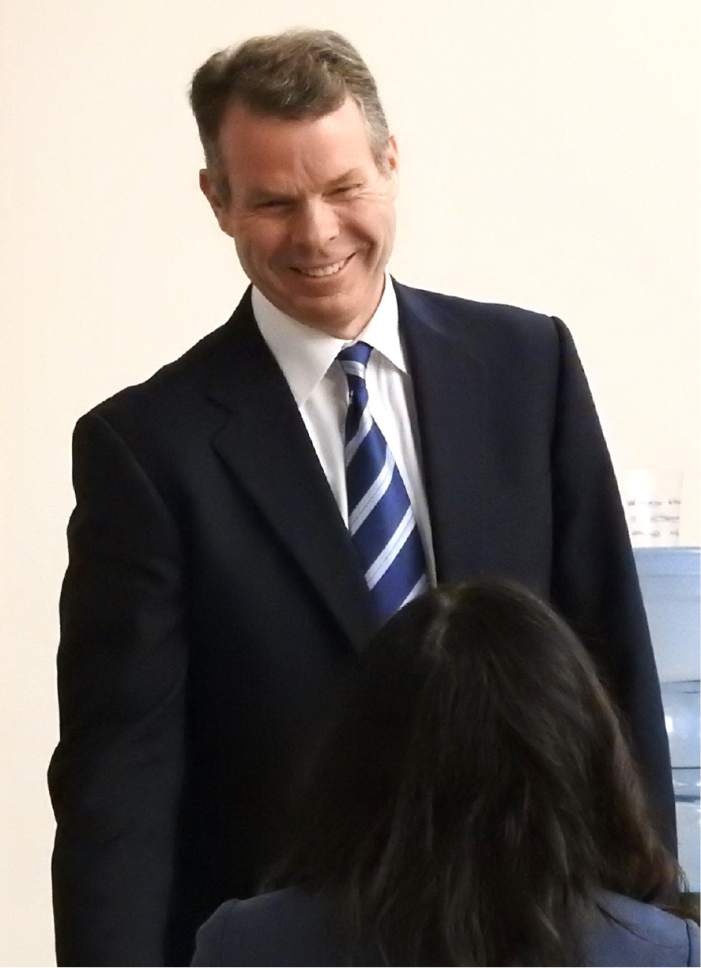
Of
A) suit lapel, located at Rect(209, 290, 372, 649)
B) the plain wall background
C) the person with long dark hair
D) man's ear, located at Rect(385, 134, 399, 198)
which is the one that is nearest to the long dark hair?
the person with long dark hair

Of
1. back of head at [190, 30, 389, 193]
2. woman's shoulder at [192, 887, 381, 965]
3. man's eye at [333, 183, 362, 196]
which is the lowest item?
woman's shoulder at [192, 887, 381, 965]

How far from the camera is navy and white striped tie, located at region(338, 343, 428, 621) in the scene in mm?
1584

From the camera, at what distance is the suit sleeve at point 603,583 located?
161 centimetres

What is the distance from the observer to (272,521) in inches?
61.4

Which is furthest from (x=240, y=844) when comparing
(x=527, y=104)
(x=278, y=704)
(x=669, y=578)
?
(x=527, y=104)

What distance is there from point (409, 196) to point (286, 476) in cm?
139

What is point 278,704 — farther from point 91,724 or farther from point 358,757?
point 358,757

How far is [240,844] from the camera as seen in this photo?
1597 millimetres

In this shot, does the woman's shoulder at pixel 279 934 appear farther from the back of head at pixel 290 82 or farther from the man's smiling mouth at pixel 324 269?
the back of head at pixel 290 82

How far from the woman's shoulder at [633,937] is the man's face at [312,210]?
Answer: 0.63m

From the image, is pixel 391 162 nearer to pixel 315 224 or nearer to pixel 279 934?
pixel 315 224

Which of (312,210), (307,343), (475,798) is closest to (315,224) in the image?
(312,210)

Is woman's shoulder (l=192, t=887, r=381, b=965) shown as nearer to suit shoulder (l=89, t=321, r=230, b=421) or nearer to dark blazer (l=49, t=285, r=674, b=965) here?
dark blazer (l=49, t=285, r=674, b=965)

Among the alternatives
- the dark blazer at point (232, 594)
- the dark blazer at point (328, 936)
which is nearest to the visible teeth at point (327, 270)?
the dark blazer at point (232, 594)
